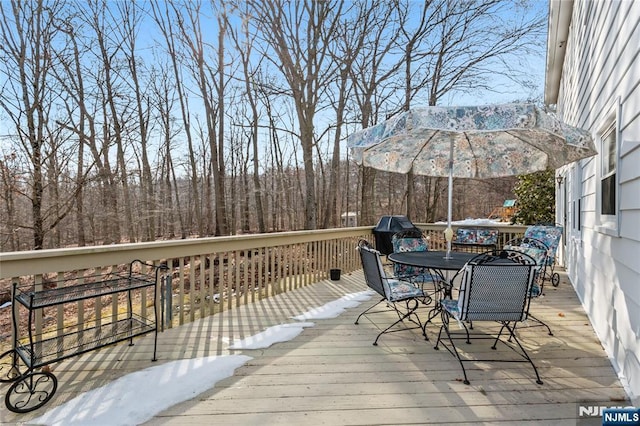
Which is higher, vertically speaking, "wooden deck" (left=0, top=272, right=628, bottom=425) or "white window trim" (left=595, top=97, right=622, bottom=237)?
"white window trim" (left=595, top=97, right=622, bottom=237)

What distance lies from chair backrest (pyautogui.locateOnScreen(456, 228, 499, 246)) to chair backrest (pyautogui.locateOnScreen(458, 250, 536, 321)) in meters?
3.83

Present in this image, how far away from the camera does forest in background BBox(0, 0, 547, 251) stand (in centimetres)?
782

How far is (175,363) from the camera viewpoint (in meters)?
2.58

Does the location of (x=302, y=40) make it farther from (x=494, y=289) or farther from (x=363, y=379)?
(x=363, y=379)

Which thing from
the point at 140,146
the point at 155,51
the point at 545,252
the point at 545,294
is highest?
the point at 155,51

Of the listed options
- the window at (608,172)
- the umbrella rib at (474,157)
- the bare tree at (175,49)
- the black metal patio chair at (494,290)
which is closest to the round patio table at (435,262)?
the black metal patio chair at (494,290)

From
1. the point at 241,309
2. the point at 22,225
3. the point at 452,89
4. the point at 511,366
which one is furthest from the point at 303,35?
the point at 511,366

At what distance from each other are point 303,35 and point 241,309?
6.87 meters

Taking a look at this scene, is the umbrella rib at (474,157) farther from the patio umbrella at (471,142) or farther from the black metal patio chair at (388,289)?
the black metal patio chair at (388,289)

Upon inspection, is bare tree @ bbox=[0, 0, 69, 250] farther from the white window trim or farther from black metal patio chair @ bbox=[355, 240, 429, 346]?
the white window trim

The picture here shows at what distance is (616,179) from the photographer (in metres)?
2.49

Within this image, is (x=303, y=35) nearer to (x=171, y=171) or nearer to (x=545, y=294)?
(x=545, y=294)

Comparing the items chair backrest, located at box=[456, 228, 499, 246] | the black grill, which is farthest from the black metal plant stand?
chair backrest, located at box=[456, 228, 499, 246]

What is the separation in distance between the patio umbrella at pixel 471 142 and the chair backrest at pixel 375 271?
0.90m
